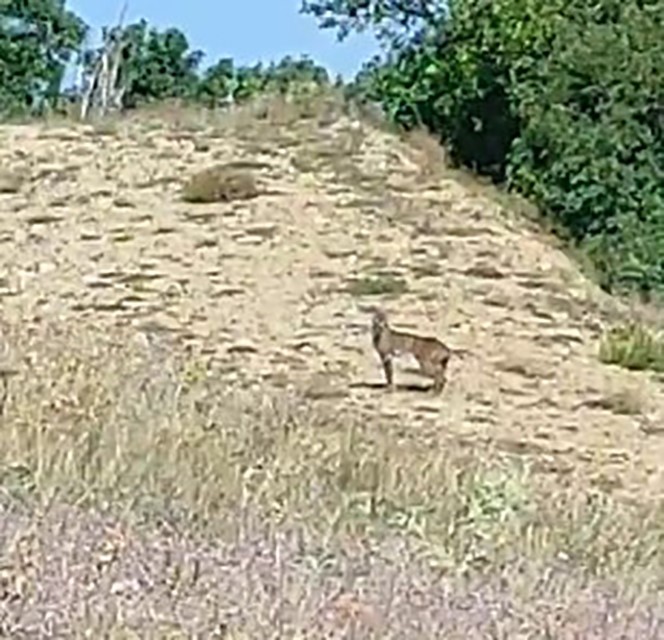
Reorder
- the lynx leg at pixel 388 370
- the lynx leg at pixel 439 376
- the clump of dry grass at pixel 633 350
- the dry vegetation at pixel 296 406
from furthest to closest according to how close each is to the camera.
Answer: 1. the clump of dry grass at pixel 633 350
2. the lynx leg at pixel 388 370
3. the lynx leg at pixel 439 376
4. the dry vegetation at pixel 296 406

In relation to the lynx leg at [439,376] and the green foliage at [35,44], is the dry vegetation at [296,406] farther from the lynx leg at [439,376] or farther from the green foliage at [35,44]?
the green foliage at [35,44]

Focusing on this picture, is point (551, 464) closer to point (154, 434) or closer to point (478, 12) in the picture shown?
point (154, 434)

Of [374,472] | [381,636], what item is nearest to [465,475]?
[374,472]

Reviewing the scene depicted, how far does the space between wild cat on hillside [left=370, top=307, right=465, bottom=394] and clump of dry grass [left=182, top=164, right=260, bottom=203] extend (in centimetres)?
931

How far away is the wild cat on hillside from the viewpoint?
19.1m

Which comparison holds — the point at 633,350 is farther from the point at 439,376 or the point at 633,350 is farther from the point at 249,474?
the point at 249,474

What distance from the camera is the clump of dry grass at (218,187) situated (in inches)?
1125

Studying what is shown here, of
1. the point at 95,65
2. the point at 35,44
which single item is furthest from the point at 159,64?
the point at 95,65

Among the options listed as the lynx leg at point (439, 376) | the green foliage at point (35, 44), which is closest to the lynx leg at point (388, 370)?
the lynx leg at point (439, 376)

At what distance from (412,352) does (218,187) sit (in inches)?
384

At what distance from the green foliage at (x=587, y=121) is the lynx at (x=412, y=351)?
8.31m

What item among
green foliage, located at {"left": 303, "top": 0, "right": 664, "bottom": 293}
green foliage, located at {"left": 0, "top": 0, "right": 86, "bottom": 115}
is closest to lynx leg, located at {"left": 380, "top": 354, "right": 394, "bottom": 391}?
green foliage, located at {"left": 303, "top": 0, "right": 664, "bottom": 293}

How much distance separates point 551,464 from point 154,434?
9.00 meters

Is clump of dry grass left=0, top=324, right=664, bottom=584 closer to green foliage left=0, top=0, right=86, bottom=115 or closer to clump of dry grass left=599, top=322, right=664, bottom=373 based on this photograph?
clump of dry grass left=599, top=322, right=664, bottom=373
